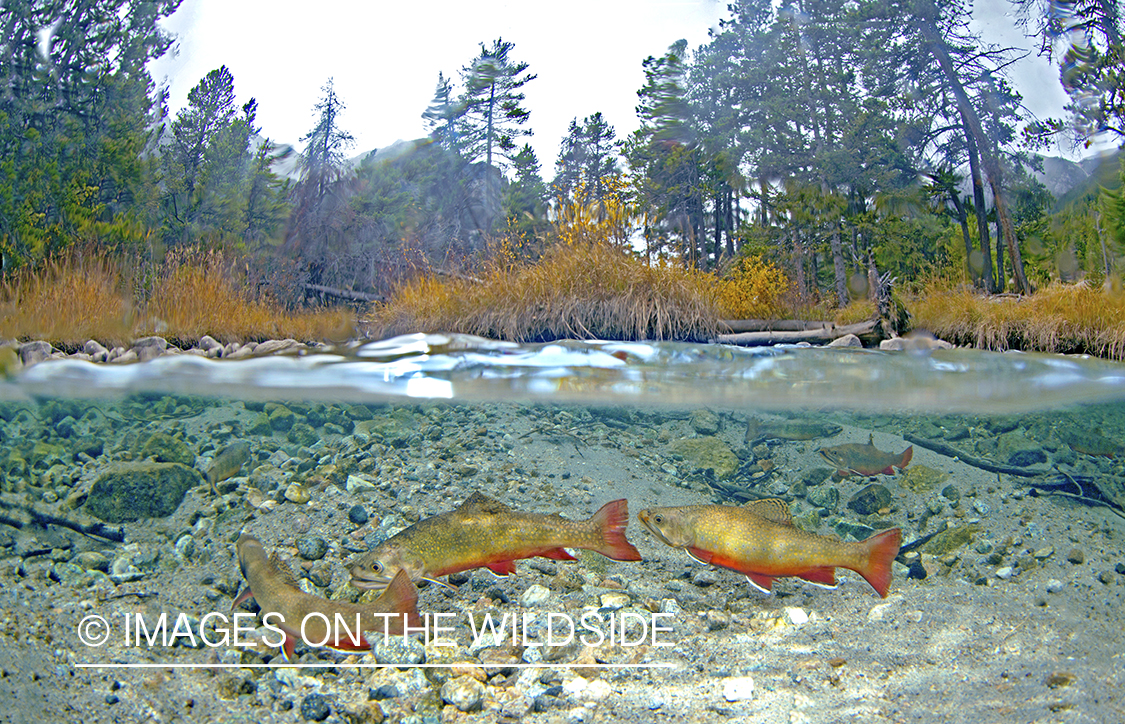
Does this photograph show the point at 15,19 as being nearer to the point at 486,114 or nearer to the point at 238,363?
the point at 238,363

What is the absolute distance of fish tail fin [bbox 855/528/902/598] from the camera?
7.52 feet

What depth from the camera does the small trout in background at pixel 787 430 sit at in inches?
271

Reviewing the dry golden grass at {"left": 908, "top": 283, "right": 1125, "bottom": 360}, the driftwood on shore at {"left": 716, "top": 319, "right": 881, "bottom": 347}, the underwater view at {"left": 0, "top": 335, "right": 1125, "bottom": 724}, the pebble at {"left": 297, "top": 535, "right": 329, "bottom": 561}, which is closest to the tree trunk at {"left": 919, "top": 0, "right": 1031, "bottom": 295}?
the dry golden grass at {"left": 908, "top": 283, "right": 1125, "bottom": 360}

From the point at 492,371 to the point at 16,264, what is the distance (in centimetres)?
459

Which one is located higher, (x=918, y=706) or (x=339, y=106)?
(x=339, y=106)

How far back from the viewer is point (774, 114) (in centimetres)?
467

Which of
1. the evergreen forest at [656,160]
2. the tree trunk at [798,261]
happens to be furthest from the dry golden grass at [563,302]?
the tree trunk at [798,261]

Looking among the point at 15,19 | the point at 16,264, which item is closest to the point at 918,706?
the point at 16,264

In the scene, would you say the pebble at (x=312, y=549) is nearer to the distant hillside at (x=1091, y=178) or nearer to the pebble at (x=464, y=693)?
the pebble at (x=464, y=693)

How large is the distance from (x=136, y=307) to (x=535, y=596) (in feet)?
16.5

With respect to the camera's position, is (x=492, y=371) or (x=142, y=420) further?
(x=142, y=420)

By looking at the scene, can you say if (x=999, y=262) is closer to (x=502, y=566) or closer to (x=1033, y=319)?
(x=1033, y=319)

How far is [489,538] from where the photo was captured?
2.25 meters

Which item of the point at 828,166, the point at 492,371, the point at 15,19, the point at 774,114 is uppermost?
the point at 15,19
